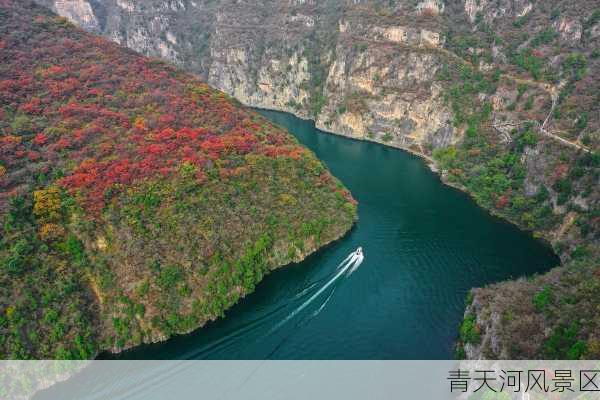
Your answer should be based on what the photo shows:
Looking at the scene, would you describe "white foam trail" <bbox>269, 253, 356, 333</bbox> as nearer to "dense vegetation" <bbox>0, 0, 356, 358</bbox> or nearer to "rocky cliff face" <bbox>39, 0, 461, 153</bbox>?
"dense vegetation" <bbox>0, 0, 356, 358</bbox>

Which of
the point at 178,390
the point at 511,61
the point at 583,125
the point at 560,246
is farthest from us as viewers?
the point at 511,61

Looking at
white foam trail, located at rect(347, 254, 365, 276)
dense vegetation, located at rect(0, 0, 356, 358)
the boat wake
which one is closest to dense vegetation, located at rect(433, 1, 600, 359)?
white foam trail, located at rect(347, 254, 365, 276)

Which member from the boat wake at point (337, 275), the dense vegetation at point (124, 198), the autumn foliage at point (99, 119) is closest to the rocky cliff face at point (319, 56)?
the autumn foliage at point (99, 119)

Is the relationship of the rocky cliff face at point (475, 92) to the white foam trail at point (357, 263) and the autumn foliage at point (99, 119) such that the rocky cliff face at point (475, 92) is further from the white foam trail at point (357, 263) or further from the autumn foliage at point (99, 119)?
the autumn foliage at point (99, 119)

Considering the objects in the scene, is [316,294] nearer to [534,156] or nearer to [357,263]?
[357,263]

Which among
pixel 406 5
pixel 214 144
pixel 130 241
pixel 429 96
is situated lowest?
pixel 130 241

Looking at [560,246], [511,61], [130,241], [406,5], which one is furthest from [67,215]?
[406,5]

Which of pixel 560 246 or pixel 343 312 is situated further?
pixel 560 246

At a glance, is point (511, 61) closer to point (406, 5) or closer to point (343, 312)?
point (406, 5)
